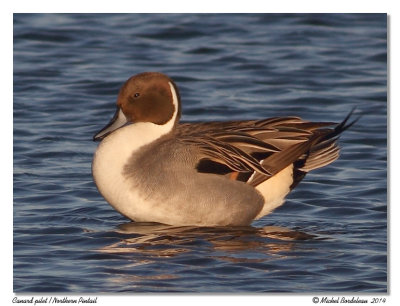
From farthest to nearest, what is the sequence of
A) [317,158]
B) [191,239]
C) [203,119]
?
[203,119] < [317,158] < [191,239]

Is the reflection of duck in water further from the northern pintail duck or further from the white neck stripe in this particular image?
the white neck stripe

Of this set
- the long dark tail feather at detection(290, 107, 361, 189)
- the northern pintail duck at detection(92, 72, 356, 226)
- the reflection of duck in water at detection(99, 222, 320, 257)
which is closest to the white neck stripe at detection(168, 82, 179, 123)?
the northern pintail duck at detection(92, 72, 356, 226)

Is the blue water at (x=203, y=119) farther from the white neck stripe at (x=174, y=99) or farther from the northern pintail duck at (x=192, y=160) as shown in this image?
the white neck stripe at (x=174, y=99)

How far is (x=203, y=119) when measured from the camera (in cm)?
1062

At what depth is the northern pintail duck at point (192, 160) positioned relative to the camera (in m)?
7.46

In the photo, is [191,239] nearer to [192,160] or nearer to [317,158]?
[192,160]

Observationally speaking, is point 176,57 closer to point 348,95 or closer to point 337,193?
point 348,95

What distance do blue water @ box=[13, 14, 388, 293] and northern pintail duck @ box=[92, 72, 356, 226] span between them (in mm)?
216

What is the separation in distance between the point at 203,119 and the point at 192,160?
10.0 ft

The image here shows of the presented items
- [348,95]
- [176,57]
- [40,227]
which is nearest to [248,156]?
[40,227]

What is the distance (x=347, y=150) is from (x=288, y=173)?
6.27 ft

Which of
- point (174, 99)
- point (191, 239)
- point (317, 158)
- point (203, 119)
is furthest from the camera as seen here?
point (203, 119)

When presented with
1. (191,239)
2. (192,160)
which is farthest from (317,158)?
(191,239)

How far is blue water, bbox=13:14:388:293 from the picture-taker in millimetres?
7000
